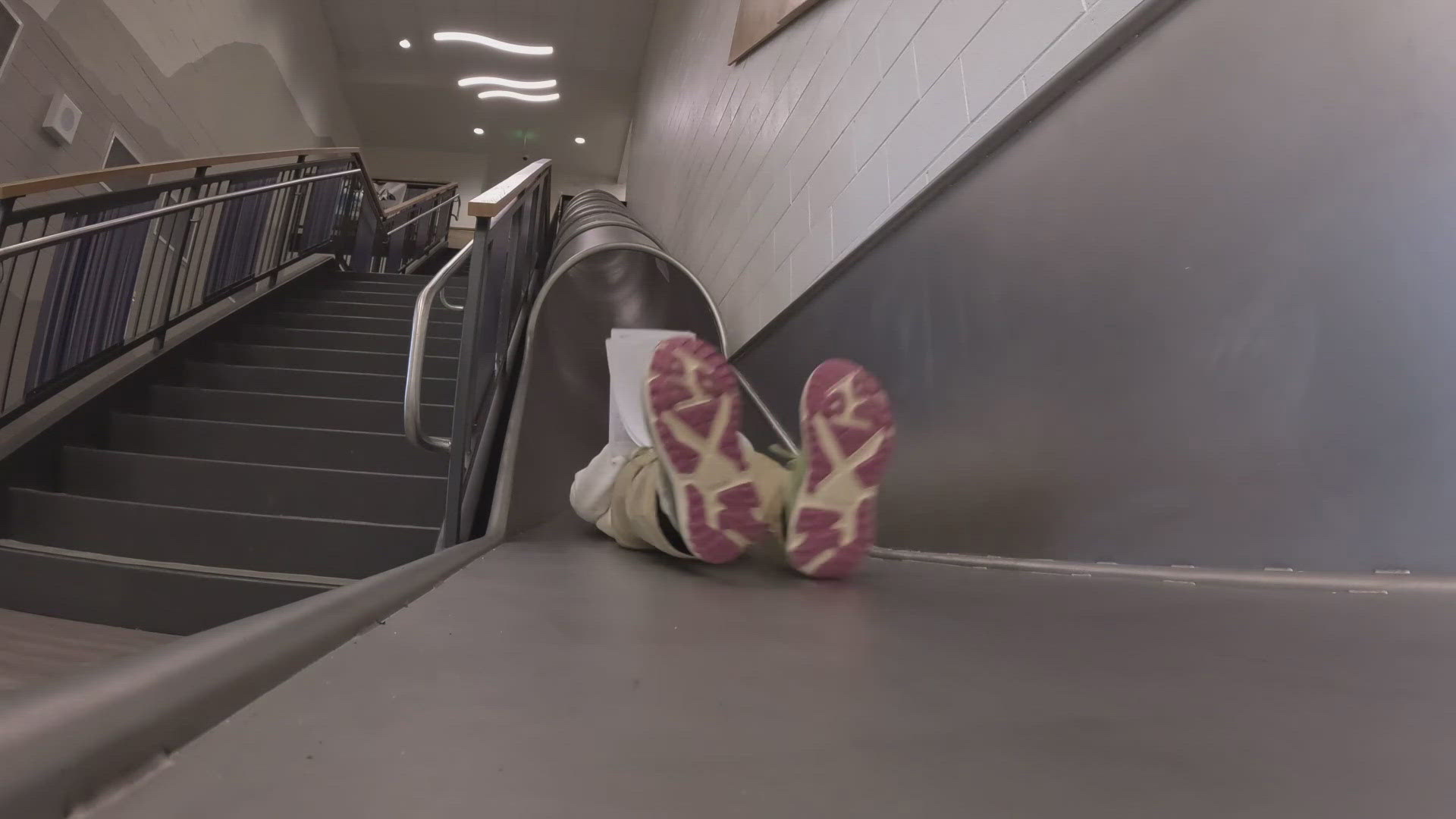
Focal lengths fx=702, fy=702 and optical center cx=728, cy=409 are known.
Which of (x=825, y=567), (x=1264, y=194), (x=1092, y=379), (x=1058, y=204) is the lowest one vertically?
(x=825, y=567)

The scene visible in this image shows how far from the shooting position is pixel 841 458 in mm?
1130

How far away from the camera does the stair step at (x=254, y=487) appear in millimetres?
2221

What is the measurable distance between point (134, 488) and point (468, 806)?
2544 mm

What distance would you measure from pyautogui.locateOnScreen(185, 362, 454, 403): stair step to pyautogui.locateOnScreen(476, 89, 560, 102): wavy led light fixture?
26.0 ft

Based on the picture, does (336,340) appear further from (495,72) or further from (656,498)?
(495,72)

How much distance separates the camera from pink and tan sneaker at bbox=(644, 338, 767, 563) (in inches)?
46.4

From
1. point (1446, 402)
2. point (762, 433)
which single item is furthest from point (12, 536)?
point (1446, 402)

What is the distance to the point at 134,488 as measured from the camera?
2.27 metres

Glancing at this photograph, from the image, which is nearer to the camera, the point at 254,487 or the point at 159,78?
the point at 254,487

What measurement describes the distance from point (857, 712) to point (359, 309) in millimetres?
4455

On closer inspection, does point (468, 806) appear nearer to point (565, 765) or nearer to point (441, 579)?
point (565, 765)

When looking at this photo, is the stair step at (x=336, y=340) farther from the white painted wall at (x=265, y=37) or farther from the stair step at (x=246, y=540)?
the white painted wall at (x=265, y=37)

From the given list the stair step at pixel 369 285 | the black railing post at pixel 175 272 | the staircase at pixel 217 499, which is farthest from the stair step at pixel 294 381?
the stair step at pixel 369 285

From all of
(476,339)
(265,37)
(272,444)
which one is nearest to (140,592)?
(272,444)
